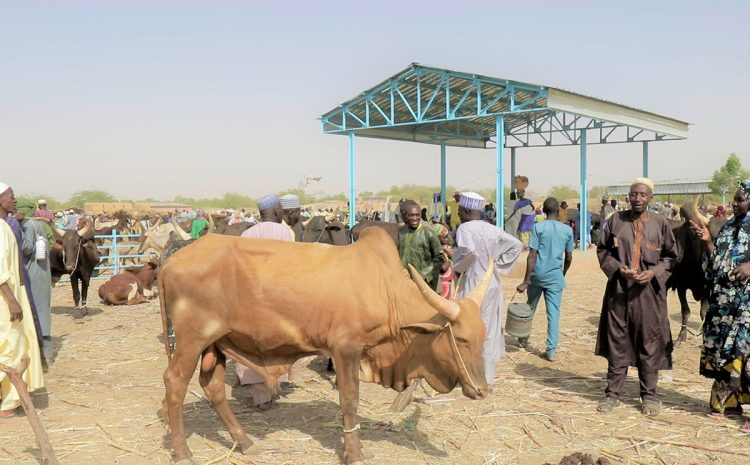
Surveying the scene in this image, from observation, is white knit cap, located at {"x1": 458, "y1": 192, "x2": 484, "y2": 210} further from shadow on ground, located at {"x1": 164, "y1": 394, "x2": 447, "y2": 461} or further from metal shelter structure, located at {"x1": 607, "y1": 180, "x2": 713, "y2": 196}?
metal shelter structure, located at {"x1": 607, "y1": 180, "x2": 713, "y2": 196}

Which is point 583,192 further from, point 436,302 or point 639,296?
point 436,302

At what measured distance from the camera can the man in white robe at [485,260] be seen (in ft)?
19.8

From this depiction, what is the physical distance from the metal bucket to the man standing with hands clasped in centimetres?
180

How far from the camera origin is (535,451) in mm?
4762

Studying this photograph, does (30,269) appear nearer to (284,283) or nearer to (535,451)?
(284,283)

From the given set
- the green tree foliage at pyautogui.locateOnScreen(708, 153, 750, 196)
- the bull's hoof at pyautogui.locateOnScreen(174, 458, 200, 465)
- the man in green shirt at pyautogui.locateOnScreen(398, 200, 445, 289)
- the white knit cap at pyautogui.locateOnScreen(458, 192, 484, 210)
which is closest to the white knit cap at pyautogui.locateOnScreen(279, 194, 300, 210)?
the man in green shirt at pyautogui.locateOnScreen(398, 200, 445, 289)

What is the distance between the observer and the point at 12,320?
5.34m

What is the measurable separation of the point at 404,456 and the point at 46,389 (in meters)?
4.07

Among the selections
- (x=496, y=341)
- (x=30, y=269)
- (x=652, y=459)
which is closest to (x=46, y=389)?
(x=30, y=269)

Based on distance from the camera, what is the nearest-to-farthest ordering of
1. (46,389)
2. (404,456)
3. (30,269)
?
(404,456)
(46,389)
(30,269)

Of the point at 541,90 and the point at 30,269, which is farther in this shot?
the point at 541,90

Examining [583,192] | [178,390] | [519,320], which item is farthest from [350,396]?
[583,192]

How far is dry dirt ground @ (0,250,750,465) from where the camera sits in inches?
185

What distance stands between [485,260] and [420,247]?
26.2 inches
